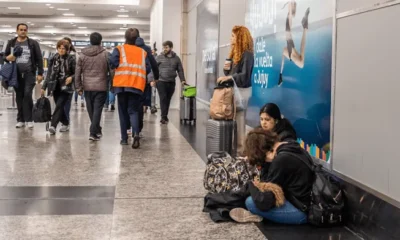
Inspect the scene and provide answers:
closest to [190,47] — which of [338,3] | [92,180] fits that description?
[92,180]

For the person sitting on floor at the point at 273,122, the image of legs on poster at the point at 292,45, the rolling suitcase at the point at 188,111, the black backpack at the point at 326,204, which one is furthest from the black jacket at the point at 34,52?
the black backpack at the point at 326,204

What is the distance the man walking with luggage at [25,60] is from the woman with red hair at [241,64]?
15.1 feet

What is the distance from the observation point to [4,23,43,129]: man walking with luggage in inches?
408

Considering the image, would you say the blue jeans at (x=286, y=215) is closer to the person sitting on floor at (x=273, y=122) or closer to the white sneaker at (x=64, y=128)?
the person sitting on floor at (x=273, y=122)

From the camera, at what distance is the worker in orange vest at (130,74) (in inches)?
323

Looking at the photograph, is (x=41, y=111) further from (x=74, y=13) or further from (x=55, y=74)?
(x=74, y=13)

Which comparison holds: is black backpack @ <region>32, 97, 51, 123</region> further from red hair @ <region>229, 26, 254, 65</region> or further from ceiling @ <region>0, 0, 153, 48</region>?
ceiling @ <region>0, 0, 153, 48</region>

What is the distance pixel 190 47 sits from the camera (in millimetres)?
16516

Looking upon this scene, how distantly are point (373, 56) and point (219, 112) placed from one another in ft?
10.9

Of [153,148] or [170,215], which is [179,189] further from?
[153,148]

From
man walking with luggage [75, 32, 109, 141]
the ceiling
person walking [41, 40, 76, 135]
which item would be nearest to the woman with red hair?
man walking with luggage [75, 32, 109, 141]

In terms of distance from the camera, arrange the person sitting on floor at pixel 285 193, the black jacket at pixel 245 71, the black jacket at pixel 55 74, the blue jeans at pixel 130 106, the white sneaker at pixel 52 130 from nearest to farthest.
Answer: the person sitting on floor at pixel 285 193 < the black jacket at pixel 245 71 < the blue jeans at pixel 130 106 < the black jacket at pixel 55 74 < the white sneaker at pixel 52 130

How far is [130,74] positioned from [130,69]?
0.08 meters

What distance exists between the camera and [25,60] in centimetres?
1041
